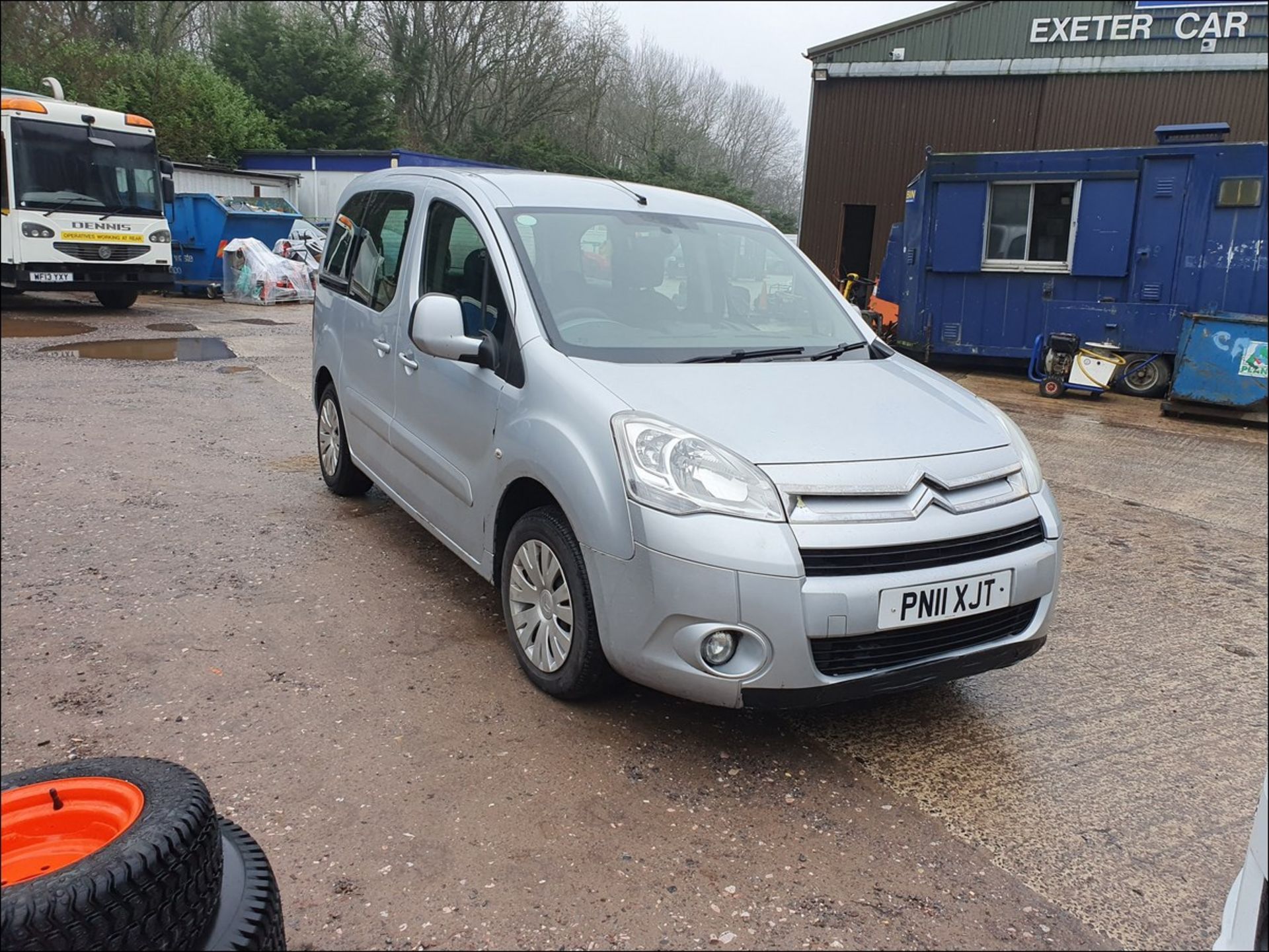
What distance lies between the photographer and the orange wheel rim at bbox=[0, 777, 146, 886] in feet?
4.91

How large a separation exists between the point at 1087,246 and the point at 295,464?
30.8ft

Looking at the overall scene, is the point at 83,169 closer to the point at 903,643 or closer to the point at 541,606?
the point at 541,606

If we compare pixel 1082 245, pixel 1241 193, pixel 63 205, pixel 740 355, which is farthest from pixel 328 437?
pixel 63 205

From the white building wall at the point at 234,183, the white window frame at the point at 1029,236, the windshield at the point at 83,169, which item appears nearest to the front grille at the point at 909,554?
the white window frame at the point at 1029,236

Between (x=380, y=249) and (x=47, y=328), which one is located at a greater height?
(x=380, y=249)

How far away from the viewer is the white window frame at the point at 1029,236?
1155 cm

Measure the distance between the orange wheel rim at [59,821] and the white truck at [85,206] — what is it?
40.7ft

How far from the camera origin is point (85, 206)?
14.1 metres

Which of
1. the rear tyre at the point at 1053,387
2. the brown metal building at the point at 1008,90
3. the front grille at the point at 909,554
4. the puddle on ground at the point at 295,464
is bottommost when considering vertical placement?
the puddle on ground at the point at 295,464

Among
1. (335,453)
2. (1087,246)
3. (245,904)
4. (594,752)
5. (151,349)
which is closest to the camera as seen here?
(245,904)

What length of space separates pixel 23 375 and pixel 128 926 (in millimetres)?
9526

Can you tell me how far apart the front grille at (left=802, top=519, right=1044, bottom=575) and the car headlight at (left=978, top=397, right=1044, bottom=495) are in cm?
23

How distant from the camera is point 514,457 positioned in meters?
3.39

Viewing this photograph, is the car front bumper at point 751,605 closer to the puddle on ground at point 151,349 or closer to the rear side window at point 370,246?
the rear side window at point 370,246
